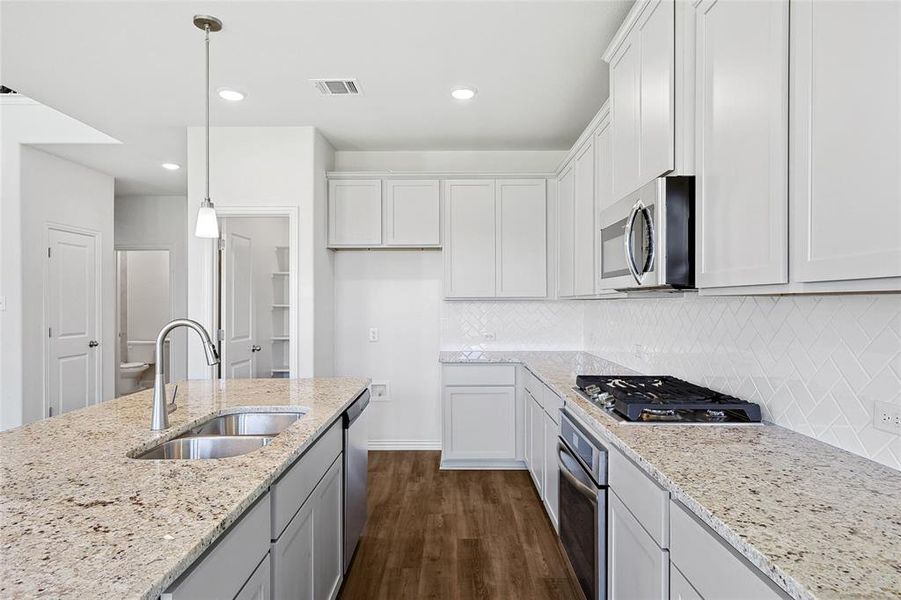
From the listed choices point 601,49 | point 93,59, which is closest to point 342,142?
point 93,59

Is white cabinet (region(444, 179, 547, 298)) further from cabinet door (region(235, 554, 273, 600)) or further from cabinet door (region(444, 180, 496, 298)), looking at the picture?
cabinet door (region(235, 554, 273, 600))

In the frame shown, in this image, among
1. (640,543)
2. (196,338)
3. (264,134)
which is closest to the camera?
(640,543)

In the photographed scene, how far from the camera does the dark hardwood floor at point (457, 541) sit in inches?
94.2

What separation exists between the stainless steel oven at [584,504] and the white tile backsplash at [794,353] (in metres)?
0.64

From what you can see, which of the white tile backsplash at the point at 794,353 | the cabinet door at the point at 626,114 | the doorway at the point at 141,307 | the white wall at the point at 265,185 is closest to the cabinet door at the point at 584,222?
the white tile backsplash at the point at 794,353

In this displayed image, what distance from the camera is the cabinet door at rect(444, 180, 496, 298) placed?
4188 mm

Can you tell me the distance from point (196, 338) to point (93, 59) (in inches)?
83.7

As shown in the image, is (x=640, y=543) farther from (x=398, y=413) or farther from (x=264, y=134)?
(x=264, y=134)

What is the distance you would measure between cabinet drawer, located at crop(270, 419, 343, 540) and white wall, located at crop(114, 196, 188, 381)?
4.68m

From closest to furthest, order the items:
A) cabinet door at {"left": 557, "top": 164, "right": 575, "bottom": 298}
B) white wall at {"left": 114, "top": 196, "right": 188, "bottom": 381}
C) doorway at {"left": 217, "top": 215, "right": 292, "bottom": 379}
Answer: cabinet door at {"left": 557, "top": 164, "right": 575, "bottom": 298}
doorway at {"left": 217, "top": 215, "right": 292, "bottom": 379}
white wall at {"left": 114, "top": 196, "right": 188, "bottom": 381}

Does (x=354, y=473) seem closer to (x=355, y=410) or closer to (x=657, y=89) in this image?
(x=355, y=410)

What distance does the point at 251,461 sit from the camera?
54.7 inches

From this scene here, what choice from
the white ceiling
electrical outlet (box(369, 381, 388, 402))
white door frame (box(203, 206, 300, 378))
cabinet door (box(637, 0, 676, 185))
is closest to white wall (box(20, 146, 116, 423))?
the white ceiling

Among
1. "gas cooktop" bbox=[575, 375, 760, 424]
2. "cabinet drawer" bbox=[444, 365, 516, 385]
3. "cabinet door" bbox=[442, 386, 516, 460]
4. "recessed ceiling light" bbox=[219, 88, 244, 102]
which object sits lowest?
"cabinet door" bbox=[442, 386, 516, 460]
